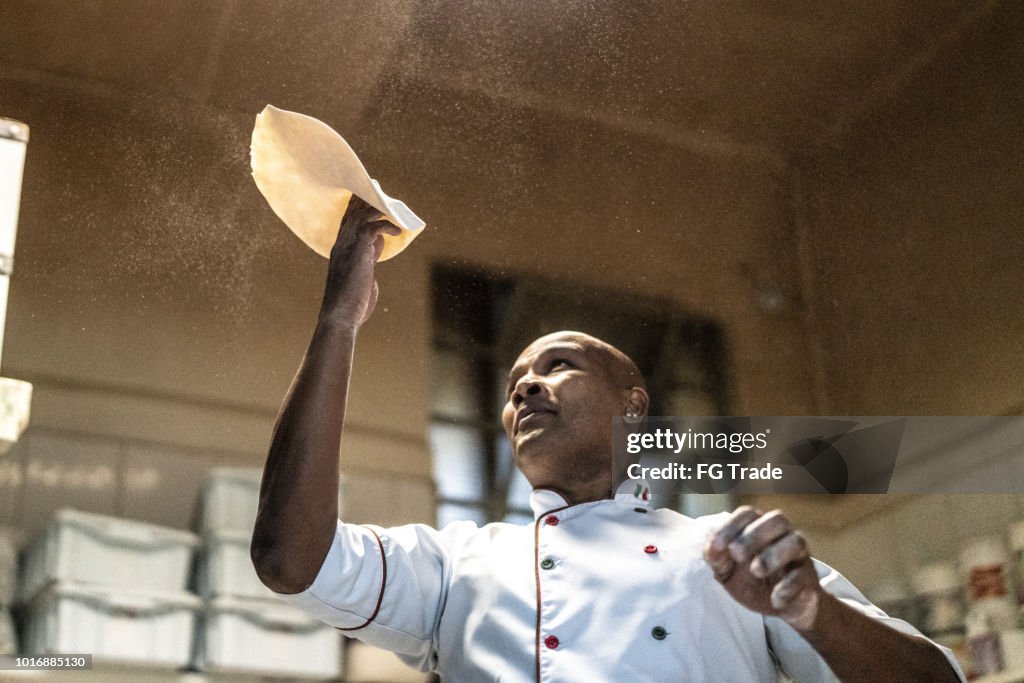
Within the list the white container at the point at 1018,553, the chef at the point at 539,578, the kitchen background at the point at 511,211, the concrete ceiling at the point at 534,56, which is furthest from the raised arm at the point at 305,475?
the white container at the point at 1018,553

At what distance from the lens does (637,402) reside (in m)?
1.55

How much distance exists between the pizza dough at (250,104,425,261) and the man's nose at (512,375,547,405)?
0.21 meters

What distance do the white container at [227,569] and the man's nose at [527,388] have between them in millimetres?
408

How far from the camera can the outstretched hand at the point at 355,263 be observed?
1301mm

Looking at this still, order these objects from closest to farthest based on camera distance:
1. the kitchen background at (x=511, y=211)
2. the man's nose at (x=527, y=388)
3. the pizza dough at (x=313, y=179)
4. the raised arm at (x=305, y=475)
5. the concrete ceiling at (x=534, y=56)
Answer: the raised arm at (x=305, y=475) → the pizza dough at (x=313, y=179) → the man's nose at (x=527, y=388) → the kitchen background at (x=511, y=211) → the concrete ceiling at (x=534, y=56)

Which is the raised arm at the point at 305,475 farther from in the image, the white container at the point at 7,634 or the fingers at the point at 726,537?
the white container at the point at 7,634

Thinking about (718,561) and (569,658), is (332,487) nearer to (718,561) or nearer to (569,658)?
(569,658)

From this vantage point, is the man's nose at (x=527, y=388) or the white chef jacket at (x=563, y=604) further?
the man's nose at (x=527, y=388)

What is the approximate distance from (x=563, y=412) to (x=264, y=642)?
49 centimetres

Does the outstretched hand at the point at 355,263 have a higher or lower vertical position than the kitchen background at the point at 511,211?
lower

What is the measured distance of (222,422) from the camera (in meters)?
1.72

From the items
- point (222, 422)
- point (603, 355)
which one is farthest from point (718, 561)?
point (222, 422)

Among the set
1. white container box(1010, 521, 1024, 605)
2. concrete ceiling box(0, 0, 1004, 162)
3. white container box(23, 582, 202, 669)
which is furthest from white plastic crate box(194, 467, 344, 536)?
white container box(1010, 521, 1024, 605)

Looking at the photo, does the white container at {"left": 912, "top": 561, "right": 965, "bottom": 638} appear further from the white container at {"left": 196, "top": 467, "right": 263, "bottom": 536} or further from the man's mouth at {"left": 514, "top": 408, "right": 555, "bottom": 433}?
the white container at {"left": 196, "top": 467, "right": 263, "bottom": 536}
